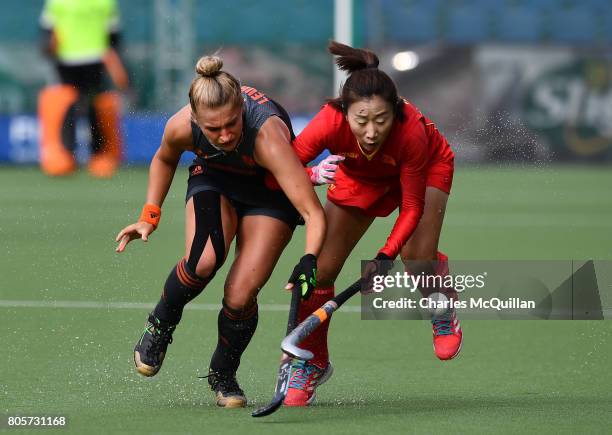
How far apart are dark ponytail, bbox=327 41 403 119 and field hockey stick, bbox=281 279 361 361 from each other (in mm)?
710

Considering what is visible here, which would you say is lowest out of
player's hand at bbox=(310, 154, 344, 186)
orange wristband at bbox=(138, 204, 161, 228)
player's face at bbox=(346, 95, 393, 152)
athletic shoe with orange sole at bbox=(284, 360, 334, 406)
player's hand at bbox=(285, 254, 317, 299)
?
athletic shoe with orange sole at bbox=(284, 360, 334, 406)

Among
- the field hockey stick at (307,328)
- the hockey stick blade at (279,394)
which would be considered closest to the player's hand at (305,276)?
the field hockey stick at (307,328)

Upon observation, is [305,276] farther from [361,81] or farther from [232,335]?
[361,81]

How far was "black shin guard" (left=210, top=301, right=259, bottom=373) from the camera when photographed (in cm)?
571

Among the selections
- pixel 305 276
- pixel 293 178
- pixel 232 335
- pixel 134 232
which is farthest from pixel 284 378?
pixel 134 232

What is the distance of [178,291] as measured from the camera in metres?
5.66

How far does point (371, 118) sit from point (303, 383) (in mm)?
1063

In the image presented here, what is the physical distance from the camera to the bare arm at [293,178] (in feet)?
17.8

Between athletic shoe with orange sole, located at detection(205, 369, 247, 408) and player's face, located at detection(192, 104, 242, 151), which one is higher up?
player's face, located at detection(192, 104, 242, 151)

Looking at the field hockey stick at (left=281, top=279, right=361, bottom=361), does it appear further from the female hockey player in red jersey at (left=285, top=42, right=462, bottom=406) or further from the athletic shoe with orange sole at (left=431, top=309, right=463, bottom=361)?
the athletic shoe with orange sole at (left=431, top=309, right=463, bottom=361)

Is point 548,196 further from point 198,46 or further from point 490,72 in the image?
point 198,46

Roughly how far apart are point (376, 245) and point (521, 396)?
17.7 feet

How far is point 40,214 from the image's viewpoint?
13312 mm

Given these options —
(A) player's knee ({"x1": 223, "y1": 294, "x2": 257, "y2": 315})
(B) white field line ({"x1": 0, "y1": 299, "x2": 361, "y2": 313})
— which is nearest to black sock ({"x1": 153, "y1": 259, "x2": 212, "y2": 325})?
(A) player's knee ({"x1": 223, "y1": 294, "x2": 257, "y2": 315})
